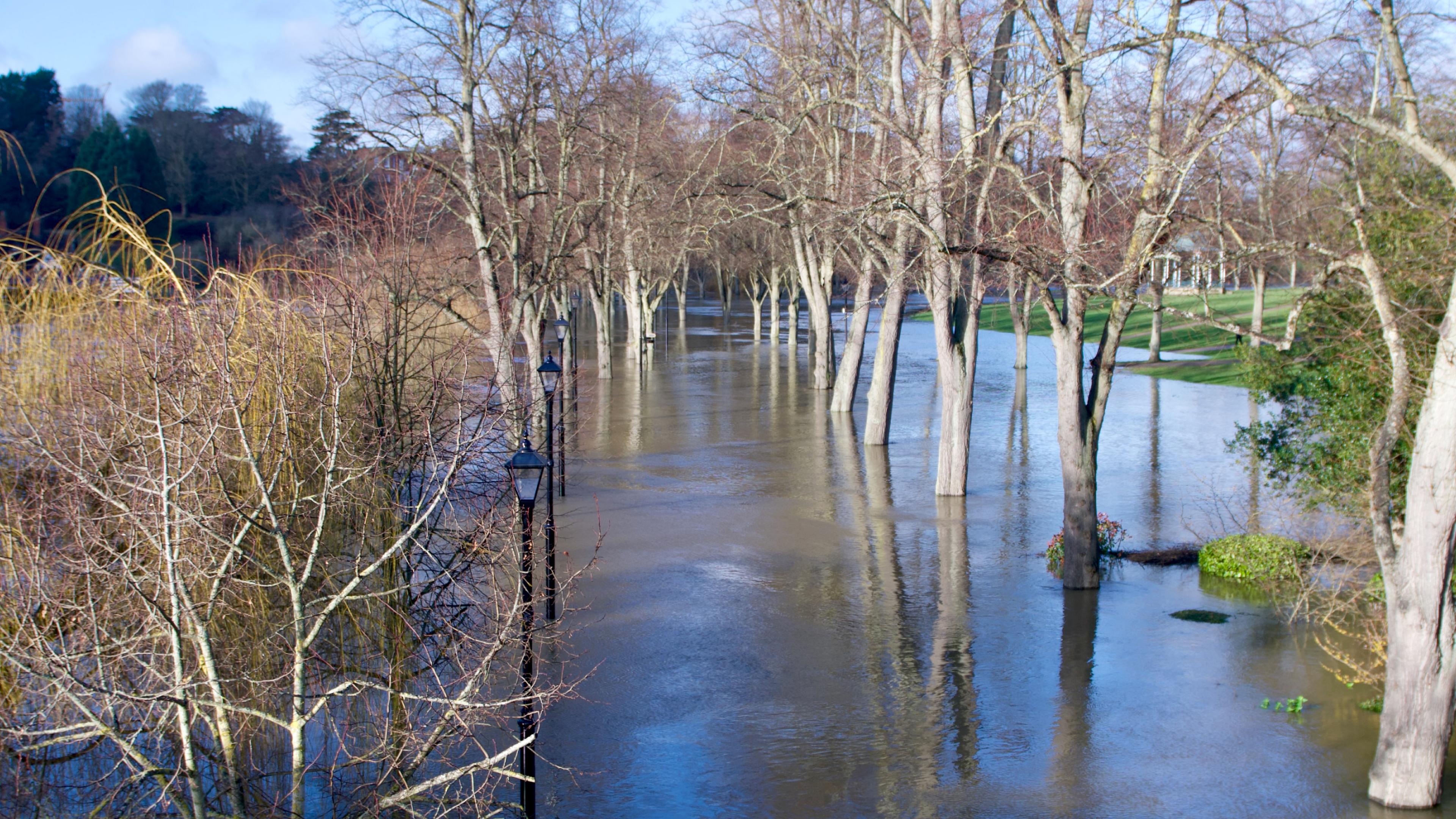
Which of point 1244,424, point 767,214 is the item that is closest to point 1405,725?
point 1244,424

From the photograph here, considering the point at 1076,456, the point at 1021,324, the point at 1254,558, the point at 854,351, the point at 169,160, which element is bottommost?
the point at 1254,558

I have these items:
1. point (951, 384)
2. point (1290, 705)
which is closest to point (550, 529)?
point (1290, 705)

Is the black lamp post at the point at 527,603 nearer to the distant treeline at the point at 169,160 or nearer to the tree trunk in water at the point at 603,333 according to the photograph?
the distant treeline at the point at 169,160

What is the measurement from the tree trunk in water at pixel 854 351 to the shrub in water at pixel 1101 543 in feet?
37.2

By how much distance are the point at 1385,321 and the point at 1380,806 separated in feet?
11.3

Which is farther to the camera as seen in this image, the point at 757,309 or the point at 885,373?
the point at 757,309

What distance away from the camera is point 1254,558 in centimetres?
1404

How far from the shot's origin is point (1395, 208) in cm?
987

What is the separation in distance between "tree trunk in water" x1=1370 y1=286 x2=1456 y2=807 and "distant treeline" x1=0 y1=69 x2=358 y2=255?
21.1 m

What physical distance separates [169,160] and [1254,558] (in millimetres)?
52431

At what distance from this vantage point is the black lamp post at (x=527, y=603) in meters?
7.08

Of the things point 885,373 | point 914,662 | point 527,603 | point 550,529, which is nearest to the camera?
point 527,603

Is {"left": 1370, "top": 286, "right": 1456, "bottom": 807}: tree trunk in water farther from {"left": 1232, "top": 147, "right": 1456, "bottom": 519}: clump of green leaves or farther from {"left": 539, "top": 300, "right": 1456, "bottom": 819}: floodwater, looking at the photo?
{"left": 1232, "top": 147, "right": 1456, "bottom": 519}: clump of green leaves

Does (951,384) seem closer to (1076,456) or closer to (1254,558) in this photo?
(1076,456)
